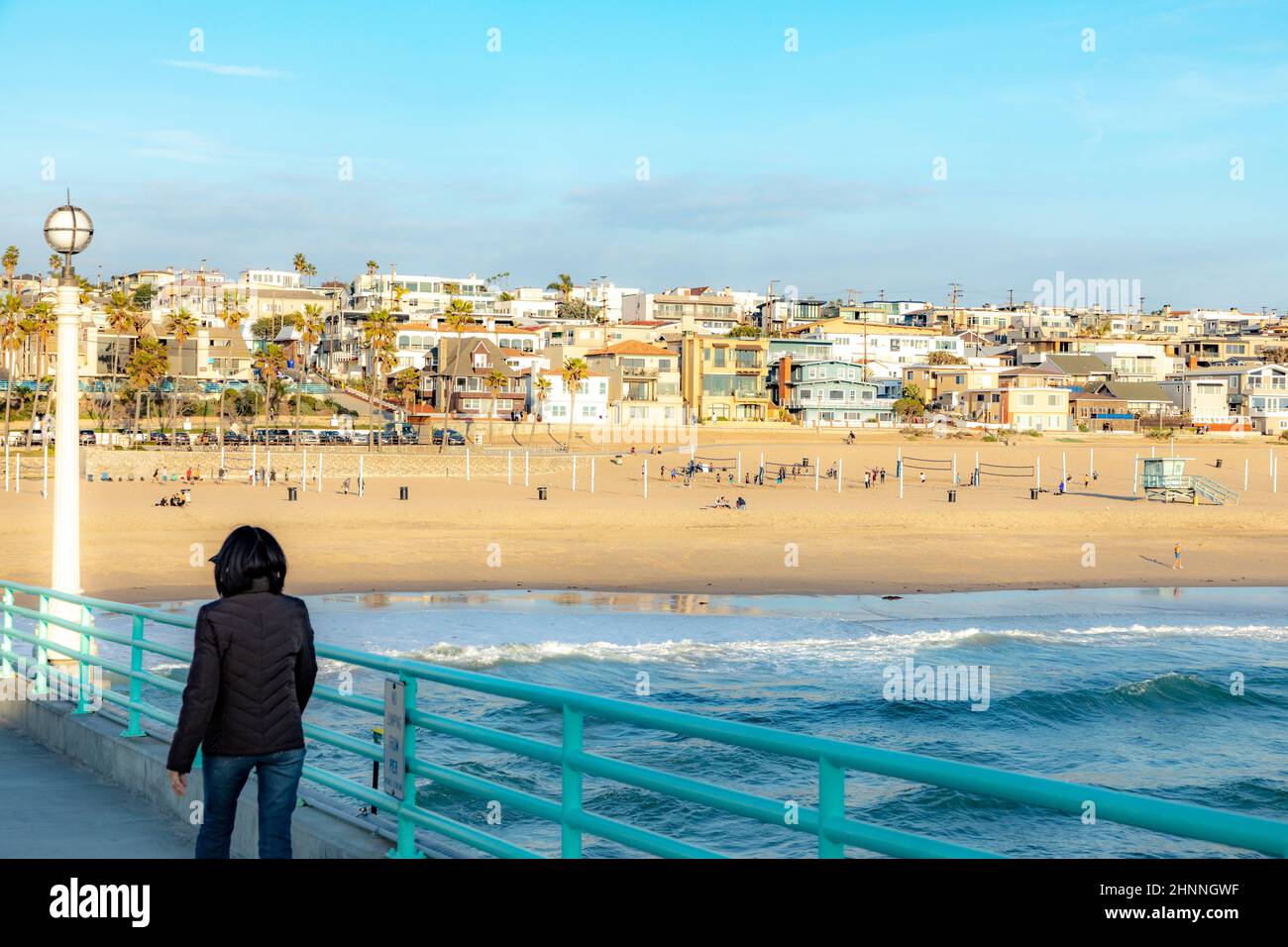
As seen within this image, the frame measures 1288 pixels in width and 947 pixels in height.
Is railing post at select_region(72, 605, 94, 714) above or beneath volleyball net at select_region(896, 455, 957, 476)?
above

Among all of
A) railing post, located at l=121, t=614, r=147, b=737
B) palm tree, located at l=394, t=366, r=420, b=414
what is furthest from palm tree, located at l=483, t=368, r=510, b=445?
railing post, located at l=121, t=614, r=147, b=737

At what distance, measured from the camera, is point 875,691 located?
18812mm

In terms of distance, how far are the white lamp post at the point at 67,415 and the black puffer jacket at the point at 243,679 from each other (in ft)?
18.3

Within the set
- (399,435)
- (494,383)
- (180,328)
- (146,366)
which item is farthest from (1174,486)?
(180,328)

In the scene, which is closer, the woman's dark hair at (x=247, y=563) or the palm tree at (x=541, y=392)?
the woman's dark hair at (x=247, y=563)

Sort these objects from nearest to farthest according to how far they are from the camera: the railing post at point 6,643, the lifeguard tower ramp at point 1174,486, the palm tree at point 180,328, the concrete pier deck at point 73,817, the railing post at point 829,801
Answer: the railing post at point 829,801 → the concrete pier deck at point 73,817 → the railing post at point 6,643 → the lifeguard tower ramp at point 1174,486 → the palm tree at point 180,328

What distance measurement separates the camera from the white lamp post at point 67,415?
9.75m

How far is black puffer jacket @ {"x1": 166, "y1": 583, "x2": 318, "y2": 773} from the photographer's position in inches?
183

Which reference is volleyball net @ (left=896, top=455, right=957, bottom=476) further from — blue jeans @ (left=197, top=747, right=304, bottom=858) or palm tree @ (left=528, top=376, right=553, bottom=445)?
blue jeans @ (left=197, top=747, right=304, bottom=858)

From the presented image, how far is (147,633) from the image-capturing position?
885 inches

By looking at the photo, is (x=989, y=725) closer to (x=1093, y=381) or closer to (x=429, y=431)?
(x=429, y=431)

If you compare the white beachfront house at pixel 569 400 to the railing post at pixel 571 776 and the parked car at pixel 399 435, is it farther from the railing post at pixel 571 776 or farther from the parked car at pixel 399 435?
the railing post at pixel 571 776

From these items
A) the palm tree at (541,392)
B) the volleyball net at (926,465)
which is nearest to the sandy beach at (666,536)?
the volleyball net at (926,465)
